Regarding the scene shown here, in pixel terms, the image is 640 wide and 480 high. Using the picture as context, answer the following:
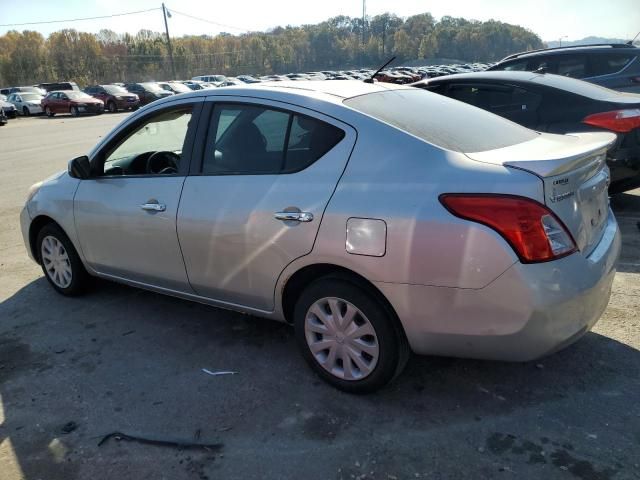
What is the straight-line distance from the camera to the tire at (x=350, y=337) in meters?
2.75

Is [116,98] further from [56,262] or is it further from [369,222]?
[369,222]

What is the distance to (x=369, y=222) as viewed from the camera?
8.62ft

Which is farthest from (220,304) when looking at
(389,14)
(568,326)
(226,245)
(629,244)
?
(389,14)

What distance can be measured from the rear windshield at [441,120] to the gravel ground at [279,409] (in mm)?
1295

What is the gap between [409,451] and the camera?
2.54m

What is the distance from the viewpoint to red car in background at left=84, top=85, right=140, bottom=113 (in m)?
33.7

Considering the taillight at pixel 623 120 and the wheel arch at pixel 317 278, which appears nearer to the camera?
the wheel arch at pixel 317 278

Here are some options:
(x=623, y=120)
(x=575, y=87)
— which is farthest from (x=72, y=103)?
(x=623, y=120)

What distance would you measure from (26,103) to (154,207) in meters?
36.0

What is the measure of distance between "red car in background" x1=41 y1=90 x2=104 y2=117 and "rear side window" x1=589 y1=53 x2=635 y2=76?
2987cm

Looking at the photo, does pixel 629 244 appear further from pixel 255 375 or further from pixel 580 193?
pixel 255 375

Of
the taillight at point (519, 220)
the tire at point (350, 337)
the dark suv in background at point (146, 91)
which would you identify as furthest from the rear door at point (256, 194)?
the dark suv in background at point (146, 91)

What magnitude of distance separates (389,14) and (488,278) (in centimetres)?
14974

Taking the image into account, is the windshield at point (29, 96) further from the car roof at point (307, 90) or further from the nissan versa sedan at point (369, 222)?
the car roof at point (307, 90)
